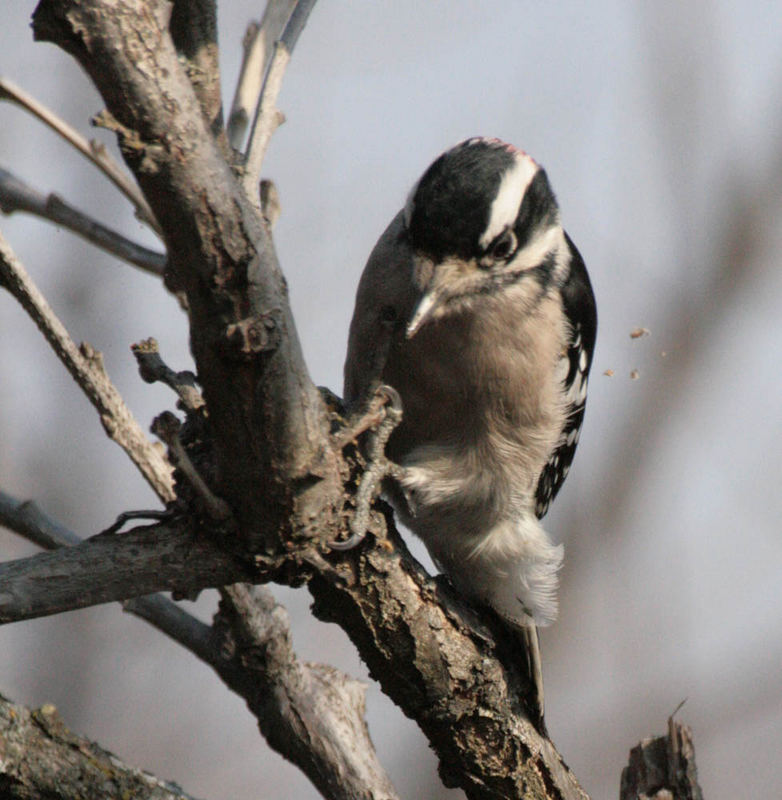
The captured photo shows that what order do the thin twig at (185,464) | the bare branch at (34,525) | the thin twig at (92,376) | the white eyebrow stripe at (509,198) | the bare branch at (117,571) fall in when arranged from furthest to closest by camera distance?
1. the white eyebrow stripe at (509,198)
2. the bare branch at (34,525)
3. the thin twig at (92,376)
4. the thin twig at (185,464)
5. the bare branch at (117,571)

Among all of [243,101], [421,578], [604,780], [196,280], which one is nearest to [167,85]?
[196,280]

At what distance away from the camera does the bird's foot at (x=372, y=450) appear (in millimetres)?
2635

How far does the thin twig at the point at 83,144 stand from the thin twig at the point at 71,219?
10cm

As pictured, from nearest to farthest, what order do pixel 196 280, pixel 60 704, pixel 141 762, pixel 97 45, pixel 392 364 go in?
pixel 97 45 → pixel 196 280 → pixel 392 364 → pixel 60 704 → pixel 141 762

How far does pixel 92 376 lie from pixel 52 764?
968mm

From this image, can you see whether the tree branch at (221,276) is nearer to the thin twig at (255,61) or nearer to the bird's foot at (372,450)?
the bird's foot at (372,450)

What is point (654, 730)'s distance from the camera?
7.29 metres

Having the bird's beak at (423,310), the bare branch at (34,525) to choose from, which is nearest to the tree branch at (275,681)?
the bare branch at (34,525)

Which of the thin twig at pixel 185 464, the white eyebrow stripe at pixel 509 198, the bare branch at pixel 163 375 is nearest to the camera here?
the thin twig at pixel 185 464

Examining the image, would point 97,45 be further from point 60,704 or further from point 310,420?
point 60,704

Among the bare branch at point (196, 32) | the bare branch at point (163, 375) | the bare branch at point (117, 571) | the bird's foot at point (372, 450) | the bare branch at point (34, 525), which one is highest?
the bare branch at point (196, 32)

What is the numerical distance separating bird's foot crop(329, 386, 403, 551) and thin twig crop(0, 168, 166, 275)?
0.83 meters

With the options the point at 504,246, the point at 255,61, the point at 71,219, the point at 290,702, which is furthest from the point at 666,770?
the point at 255,61

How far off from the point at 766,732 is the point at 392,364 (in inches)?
241
